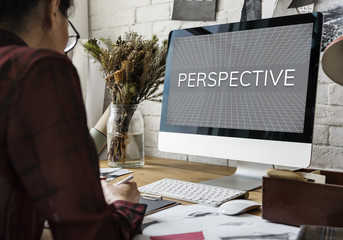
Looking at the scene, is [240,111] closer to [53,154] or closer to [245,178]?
[245,178]

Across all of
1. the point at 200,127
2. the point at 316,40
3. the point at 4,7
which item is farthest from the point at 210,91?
the point at 4,7

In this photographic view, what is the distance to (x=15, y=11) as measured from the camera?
0.59 metres

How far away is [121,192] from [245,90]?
552 mm

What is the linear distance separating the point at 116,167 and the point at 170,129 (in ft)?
1.09

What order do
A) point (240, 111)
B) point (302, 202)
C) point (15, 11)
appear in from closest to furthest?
point (15, 11), point (302, 202), point (240, 111)

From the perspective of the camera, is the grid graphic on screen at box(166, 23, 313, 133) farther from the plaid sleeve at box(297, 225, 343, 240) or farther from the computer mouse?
the plaid sleeve at box(297, 225, 343, 240)

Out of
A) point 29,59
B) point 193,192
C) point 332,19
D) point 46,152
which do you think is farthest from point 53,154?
point 332,19

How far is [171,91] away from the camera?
4.35 feet

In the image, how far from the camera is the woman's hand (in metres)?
0.79

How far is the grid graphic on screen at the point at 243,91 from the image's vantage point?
3.46 ft

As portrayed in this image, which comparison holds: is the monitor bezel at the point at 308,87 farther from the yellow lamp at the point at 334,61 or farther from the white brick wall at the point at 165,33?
the white brick wall at the point at 165,33

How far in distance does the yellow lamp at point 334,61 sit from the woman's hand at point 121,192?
57 centimetres

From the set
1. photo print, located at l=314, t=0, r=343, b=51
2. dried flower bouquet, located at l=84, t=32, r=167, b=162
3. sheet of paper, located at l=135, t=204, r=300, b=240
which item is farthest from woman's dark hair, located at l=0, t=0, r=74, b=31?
photo print, located at l=314, t=0, r=343, b=51

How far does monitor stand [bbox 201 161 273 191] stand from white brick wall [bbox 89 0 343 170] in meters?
0.27
